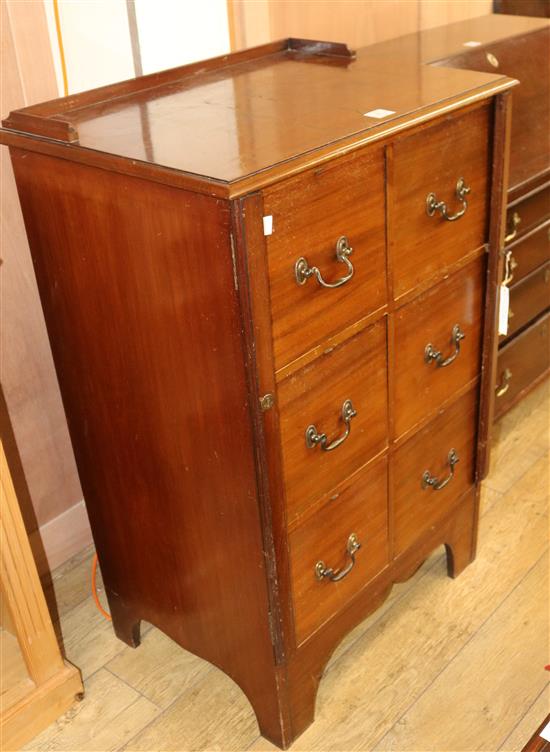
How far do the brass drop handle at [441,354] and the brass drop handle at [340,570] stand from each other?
14.3 inches

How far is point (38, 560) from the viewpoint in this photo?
7.09 feet

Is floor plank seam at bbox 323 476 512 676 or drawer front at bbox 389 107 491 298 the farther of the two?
floor plank seam at bbox 323 476 512 676

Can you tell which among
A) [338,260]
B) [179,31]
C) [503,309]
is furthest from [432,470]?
[179,31]

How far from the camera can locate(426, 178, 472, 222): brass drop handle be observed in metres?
1.55

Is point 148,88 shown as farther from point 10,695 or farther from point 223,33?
point 10,695

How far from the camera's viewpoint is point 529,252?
232 centimetres

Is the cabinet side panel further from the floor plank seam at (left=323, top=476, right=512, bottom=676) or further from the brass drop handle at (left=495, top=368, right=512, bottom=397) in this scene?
the brass drop handle at (left=495, top=368, right=512, bottom=397)

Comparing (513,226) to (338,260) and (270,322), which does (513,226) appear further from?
(270,322)

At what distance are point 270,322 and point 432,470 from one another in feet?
2.29

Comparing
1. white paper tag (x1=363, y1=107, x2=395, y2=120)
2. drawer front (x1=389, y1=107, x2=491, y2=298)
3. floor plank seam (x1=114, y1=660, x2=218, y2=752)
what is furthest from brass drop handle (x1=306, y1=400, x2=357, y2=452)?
floor plank seam (x1=114, y1=660, x2=218, y2=752)

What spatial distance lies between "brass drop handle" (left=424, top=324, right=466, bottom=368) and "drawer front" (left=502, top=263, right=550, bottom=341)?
24.1 inches

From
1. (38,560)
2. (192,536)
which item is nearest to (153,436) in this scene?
(192,536)

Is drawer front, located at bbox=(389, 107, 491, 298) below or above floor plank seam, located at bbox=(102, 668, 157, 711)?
above

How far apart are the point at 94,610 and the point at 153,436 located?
714 mm
